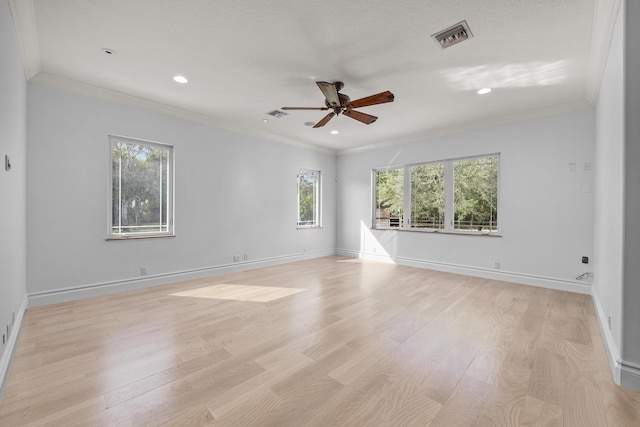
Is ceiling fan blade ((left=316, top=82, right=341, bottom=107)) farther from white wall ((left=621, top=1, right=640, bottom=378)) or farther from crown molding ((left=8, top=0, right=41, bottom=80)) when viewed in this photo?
crown molding ((left=8, top=0, right=41, bottom=80))

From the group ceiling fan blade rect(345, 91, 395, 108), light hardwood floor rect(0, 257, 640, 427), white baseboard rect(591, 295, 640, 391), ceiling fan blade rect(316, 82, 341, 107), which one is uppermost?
ceiling fan blade rect(316, 82, 341, 107)

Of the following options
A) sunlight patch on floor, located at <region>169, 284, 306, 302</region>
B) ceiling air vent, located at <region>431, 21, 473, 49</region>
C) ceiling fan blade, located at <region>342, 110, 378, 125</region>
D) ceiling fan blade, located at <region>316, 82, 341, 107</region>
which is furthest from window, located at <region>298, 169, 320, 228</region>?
ceiling air vent, located at <region>431, 21, 473, 49</region>

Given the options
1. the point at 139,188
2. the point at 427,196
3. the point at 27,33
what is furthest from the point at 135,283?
the point at 427,196

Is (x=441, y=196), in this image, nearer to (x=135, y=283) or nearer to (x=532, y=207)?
(x=532, y=207)

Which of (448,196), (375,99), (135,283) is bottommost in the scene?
(135,283)

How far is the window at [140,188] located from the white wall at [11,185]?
1.00 m

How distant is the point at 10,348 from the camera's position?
2.19 meters

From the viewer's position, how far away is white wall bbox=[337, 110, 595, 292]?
161 inches

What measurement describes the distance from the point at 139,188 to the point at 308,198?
3.61 meters

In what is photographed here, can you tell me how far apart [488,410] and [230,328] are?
→ 7.17 ft

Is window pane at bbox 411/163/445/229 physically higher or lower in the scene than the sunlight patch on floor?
higher

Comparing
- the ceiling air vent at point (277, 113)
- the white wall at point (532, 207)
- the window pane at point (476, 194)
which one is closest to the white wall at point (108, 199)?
the ceiling air vent at point (277, 113)

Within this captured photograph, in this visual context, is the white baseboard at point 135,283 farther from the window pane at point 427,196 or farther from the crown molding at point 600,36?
the crown molding at point 600,36

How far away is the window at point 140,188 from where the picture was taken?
13.3ft
